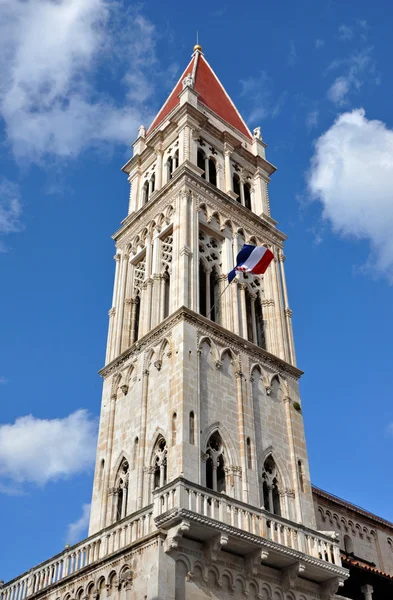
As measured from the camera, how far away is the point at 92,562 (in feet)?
62.5

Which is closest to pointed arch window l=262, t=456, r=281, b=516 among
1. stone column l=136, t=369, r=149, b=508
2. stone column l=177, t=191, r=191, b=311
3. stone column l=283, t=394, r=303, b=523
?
stone column l=283, t=394, r=303, b=523

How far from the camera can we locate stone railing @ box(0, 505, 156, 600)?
728 inches

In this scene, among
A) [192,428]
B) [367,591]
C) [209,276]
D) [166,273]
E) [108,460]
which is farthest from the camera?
[166,273]

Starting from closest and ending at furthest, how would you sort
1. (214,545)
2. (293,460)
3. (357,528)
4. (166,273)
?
(214,545) → (293,460) → (166,273) → (357,528)

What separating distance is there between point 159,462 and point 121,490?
2107mm


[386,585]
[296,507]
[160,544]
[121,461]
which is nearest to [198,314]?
[121,461]

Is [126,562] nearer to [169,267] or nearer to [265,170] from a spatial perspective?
[169,267]

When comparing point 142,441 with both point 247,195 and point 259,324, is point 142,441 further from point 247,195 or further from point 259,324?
point 247,195

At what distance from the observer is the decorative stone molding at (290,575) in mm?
19209

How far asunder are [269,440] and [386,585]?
622 cm

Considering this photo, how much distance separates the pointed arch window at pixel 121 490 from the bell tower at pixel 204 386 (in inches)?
1.7

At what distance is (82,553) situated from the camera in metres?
19.9

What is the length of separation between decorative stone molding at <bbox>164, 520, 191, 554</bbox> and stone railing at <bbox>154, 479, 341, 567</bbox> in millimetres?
381

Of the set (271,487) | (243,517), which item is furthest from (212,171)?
(243,517)
